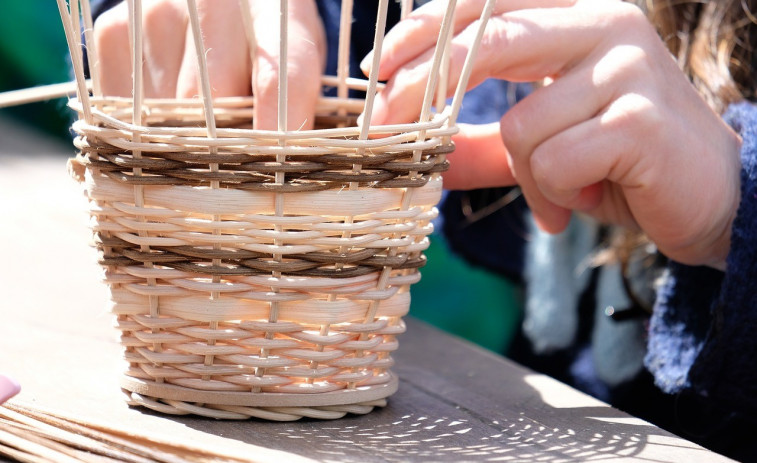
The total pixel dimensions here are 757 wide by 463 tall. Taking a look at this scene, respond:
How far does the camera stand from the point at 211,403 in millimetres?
496

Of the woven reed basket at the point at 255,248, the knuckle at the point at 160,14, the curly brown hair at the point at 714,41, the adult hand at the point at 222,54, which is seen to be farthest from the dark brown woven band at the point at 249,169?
the curly brown hair at the point at 714,41

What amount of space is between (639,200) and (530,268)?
424 millimetres

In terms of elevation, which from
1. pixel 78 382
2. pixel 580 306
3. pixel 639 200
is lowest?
pixel 580 306

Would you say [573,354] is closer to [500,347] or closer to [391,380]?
[500,347]

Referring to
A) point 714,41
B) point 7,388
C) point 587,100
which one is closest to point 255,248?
point 7,388

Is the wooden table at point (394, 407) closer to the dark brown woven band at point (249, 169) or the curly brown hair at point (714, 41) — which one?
the dark brown woven band at point (249, 169)

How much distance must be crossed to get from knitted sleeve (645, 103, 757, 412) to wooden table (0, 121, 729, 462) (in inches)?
4.8

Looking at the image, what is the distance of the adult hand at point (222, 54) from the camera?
552mm

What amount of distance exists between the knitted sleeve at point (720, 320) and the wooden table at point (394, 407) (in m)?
0.12

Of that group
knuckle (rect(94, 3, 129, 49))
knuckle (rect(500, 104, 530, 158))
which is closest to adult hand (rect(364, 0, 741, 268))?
knuckle (rect(500, 104, 530, 158))

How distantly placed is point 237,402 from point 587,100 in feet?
1.06

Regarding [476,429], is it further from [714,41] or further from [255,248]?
[714,41]

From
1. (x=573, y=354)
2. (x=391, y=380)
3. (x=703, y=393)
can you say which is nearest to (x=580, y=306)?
(x=573, y=354)

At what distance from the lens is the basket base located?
49 centimetres
